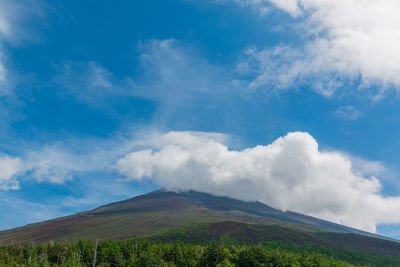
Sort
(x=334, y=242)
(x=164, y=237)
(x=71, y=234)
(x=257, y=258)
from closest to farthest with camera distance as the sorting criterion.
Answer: (x=257, y=258)
(x=164, y=237)
(x=334, y=242)
(x=71, y=234)

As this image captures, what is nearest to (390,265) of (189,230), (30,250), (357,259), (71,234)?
(357,259)

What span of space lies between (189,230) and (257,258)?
81.9 metres

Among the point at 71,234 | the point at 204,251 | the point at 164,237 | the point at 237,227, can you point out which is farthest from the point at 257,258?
the point at 71,234

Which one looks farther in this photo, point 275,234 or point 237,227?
point 237,227

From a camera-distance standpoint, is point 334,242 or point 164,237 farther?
point 334,242

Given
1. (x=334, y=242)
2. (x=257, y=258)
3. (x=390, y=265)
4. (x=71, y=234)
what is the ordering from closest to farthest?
1. (x=257, y=258)
2. (x=390, y=265)
3. (x=334, y=242)
4. (x=71, y=234)

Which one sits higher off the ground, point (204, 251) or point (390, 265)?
point (204, 251)

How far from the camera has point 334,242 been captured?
483ft

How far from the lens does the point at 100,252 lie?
7575 centimetres

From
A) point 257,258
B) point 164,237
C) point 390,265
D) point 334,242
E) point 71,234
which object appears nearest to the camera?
point 257,258

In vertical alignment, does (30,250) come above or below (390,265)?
above

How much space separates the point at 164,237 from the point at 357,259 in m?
79.2

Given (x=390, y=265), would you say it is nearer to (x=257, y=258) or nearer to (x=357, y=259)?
(x=357, y=259)

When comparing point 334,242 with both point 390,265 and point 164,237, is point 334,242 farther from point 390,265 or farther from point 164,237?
point 164,237
